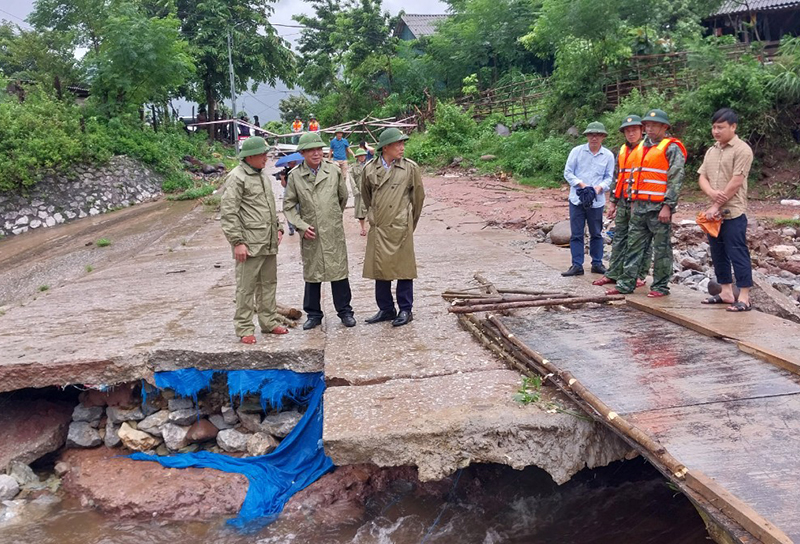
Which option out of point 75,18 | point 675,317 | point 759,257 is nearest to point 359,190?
point 675,317

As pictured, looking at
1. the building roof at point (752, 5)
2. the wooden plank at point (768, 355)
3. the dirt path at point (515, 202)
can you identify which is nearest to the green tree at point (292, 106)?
the dirt path at point (515, 202)

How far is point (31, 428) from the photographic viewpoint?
498cm

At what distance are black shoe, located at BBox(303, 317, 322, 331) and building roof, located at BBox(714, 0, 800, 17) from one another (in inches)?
810

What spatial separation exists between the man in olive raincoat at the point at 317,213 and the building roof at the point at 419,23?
30.9m

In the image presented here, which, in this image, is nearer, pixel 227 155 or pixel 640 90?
pixel 640 90

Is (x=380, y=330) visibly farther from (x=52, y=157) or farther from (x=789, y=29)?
(x=789, y=29)

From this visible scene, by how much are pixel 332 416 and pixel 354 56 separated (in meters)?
30.3

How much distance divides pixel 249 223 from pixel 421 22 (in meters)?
34.8

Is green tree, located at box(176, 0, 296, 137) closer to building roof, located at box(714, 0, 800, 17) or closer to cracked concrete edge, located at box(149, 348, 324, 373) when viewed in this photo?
building roof, located at box(714, 0, 800, 17)

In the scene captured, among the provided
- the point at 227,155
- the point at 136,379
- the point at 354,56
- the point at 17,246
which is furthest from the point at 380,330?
the point at 354,56

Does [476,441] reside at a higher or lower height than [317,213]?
lower

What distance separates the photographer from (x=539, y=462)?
10.6ft

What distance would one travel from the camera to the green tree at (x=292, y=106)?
45.2m

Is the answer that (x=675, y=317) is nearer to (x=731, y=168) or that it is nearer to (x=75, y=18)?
(x=731, y=168)
